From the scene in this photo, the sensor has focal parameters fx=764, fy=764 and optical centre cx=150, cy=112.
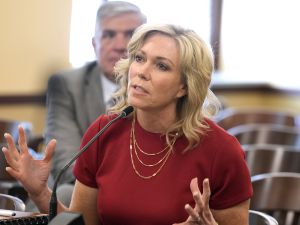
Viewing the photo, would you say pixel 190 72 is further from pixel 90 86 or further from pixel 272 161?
pixel 272 161

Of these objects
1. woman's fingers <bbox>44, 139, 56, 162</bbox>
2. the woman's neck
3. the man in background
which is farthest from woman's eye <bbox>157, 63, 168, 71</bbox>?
the man in background

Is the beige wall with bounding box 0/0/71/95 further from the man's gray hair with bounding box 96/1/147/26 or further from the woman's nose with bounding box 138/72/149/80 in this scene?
the woman's nose with bounding box 138/72/149/80

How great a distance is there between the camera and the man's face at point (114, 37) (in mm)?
3549

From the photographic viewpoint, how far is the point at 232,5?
23.5 feet

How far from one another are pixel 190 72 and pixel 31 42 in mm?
3035

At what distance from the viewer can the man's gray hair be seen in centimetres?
358

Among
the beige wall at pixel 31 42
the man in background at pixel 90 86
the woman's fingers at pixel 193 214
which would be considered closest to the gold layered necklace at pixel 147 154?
the woman's fingers at pixel 193 214

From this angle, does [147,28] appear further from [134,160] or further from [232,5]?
[232,5]

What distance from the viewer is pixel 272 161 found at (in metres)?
3.75

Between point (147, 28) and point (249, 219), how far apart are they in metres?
0.71

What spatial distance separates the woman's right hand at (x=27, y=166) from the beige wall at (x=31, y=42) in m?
2.79

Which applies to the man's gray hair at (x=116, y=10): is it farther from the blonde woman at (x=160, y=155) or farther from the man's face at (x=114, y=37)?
the blonde woman at (x=160, y=155)

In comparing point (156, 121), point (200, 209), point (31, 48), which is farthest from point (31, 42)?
point (200, 209)

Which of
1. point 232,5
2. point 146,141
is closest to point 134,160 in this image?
point 146,141
